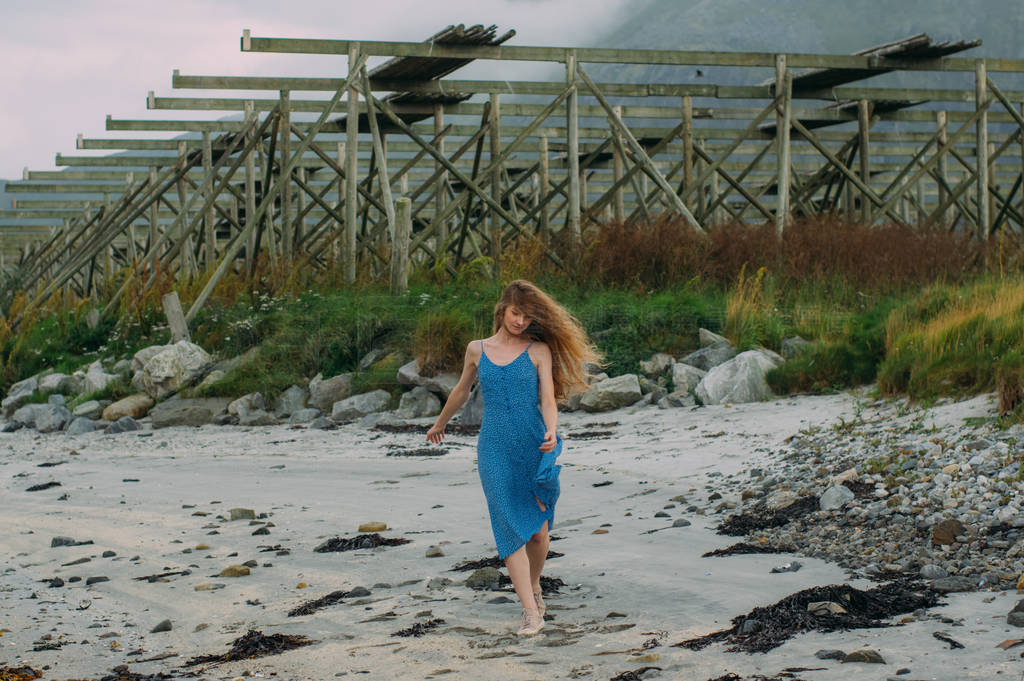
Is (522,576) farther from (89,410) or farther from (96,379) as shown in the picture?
(96,379)

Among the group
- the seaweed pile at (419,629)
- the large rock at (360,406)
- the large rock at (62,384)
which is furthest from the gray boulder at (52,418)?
the seaweed pile at (419,629)

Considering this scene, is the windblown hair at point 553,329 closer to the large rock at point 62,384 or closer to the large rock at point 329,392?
the large rock at point 329,392

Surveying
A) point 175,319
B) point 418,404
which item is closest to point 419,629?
point 418,404

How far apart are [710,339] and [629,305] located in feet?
4.10

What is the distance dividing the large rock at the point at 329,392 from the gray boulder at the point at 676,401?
148 inches

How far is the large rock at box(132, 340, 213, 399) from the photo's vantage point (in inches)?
575

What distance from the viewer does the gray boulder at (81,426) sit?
13.7 meters

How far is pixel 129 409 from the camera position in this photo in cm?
1422

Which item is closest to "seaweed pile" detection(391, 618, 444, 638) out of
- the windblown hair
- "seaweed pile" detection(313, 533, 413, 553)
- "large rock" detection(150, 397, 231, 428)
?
the windblown hair

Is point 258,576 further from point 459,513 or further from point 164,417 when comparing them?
point 164,417

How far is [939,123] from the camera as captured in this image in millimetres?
25141

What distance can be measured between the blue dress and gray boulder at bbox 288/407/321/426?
8004 mm

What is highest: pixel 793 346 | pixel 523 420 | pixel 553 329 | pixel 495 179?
pixel 495 179

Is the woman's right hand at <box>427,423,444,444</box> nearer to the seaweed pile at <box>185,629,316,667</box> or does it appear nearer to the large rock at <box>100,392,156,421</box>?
the seaweed pile at <box>185,629,316,667</box>
